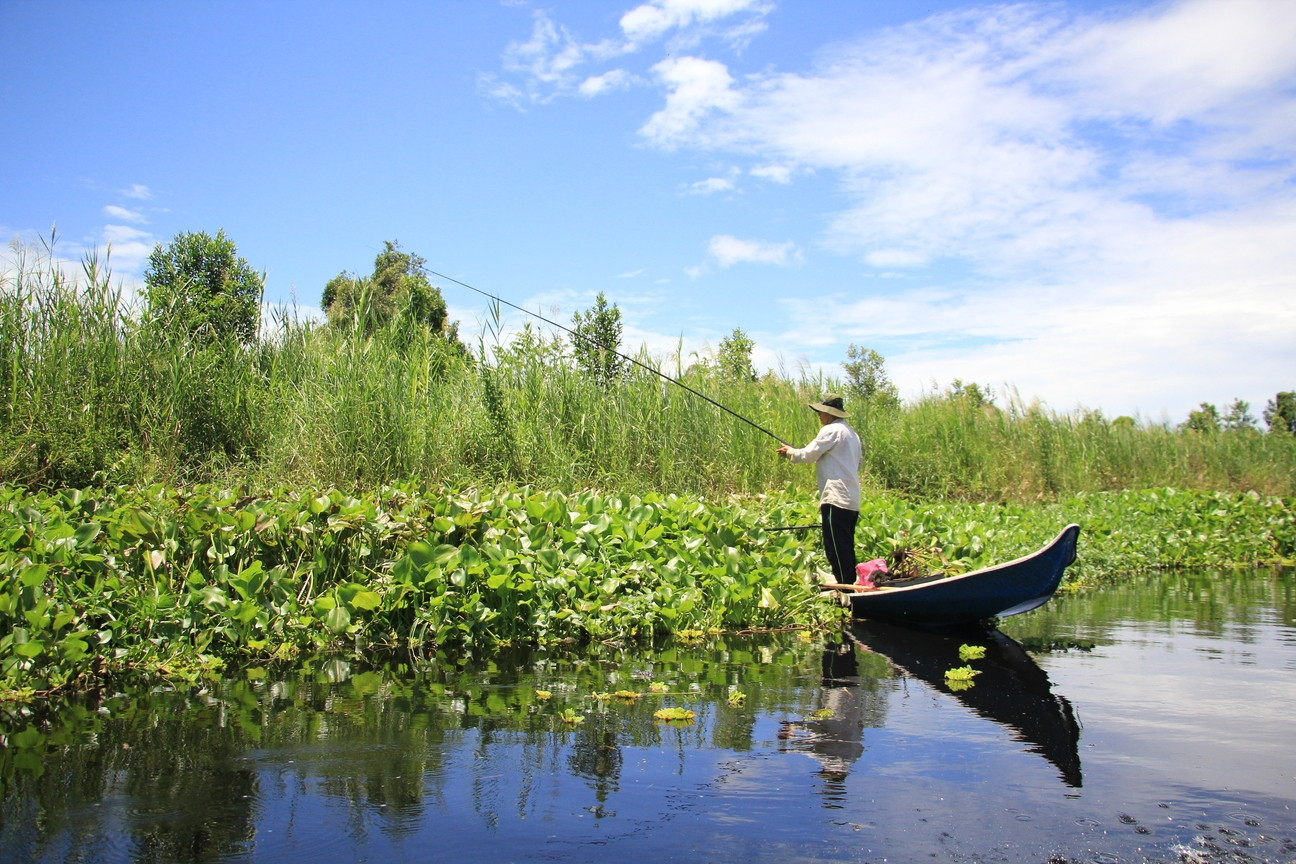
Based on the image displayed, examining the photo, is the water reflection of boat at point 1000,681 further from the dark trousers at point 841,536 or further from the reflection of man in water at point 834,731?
the reflection of man in water at point 834,731

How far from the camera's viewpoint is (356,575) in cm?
592

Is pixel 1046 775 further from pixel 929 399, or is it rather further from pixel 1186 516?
pixel 929 399

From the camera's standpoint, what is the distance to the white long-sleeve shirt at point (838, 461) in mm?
7430

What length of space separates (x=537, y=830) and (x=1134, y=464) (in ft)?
55.3

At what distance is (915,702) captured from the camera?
4941 millimetres

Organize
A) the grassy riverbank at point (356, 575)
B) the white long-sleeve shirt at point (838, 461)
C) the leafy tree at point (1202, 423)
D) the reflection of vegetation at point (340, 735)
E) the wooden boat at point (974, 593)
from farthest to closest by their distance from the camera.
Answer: the leafy tree at point (1202, 423) < the white long-sleeve shirt at point (838, 461) < the wooden boat at point (974, 593) < the grassy riverbank at point (356, 575) < the reflection of vegetation at point (340, 735)

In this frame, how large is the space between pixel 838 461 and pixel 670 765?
13.4ft

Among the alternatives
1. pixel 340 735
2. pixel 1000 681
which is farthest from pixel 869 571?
pixel 340 735

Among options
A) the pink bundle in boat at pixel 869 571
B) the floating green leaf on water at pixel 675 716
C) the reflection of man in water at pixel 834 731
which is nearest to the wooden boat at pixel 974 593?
the pink bundle in boat at pixel 869 571

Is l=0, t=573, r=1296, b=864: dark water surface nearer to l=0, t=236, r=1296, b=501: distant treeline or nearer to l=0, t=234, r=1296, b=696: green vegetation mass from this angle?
l=0, t=234, r=1296, b=696: green vegetation mass

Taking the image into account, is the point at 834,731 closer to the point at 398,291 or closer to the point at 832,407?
the point at 832,407

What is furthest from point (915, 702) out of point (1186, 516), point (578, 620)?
point (1186, 516)

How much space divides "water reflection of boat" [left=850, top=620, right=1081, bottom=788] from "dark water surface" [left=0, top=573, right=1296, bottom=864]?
0.09 feet

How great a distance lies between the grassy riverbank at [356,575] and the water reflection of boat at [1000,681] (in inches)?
29.5
